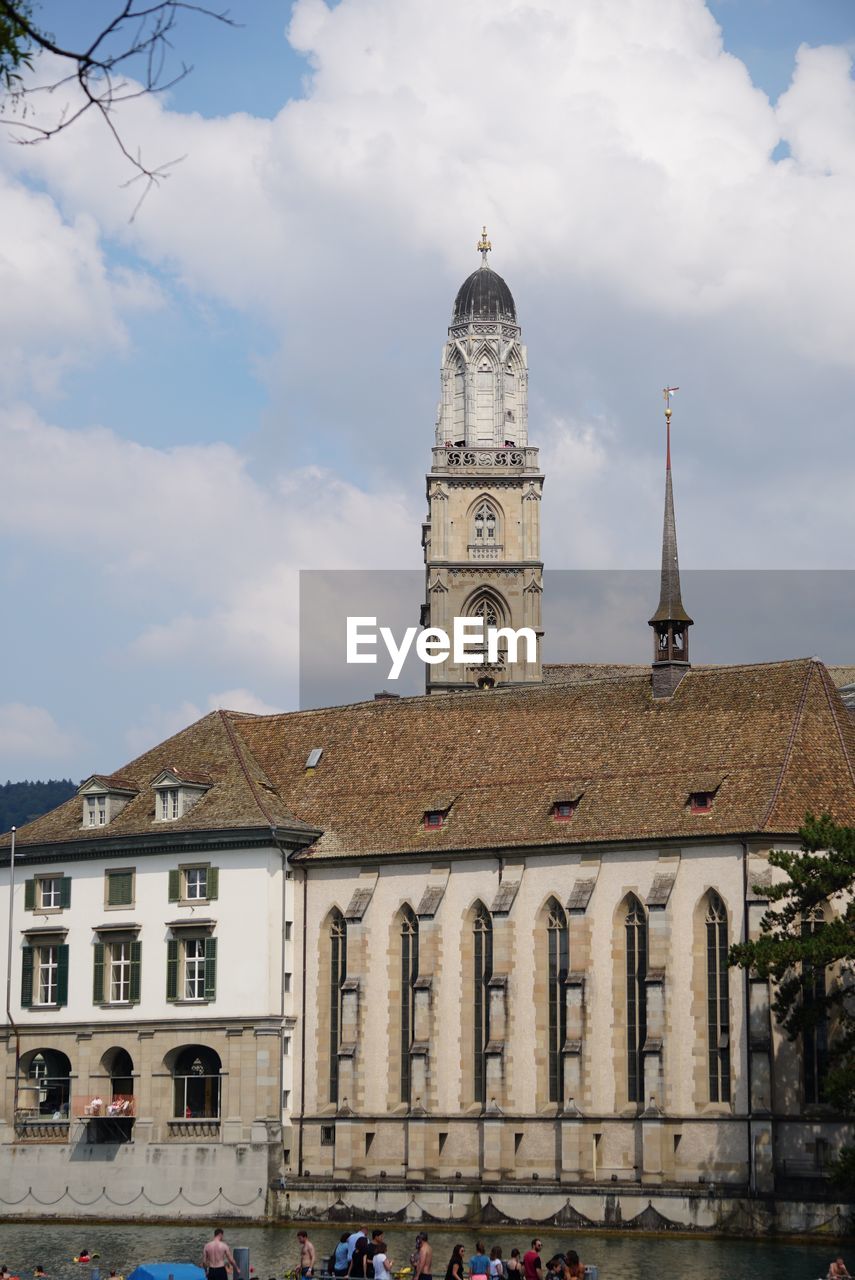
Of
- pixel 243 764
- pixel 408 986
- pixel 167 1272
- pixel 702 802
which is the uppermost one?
pixel 243 764

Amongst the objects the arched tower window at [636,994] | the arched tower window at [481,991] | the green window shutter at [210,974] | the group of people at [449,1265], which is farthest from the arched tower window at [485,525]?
the group of people at [449,1265]

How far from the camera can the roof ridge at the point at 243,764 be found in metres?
83.0

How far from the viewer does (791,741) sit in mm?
77312

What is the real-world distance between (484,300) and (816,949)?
106 metres

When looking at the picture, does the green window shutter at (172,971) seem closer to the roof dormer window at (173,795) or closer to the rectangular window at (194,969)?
the rectangular window at (194,969)

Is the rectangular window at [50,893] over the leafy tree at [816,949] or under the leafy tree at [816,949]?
over

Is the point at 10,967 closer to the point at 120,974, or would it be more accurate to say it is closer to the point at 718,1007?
the point at 120,974

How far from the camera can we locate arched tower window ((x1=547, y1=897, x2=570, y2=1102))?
252ft

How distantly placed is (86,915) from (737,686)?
85.3 ft

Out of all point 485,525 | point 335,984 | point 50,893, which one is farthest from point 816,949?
point 485,525

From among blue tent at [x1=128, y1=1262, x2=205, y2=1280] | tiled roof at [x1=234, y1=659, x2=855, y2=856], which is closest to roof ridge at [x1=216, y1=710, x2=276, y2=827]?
tiled roof at [x1=234, y1=659, x2=855, y2=856]

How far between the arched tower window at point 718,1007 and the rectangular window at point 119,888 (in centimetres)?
2254

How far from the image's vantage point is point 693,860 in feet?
247

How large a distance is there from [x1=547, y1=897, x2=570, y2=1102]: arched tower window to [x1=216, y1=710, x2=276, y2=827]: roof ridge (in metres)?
11.2
